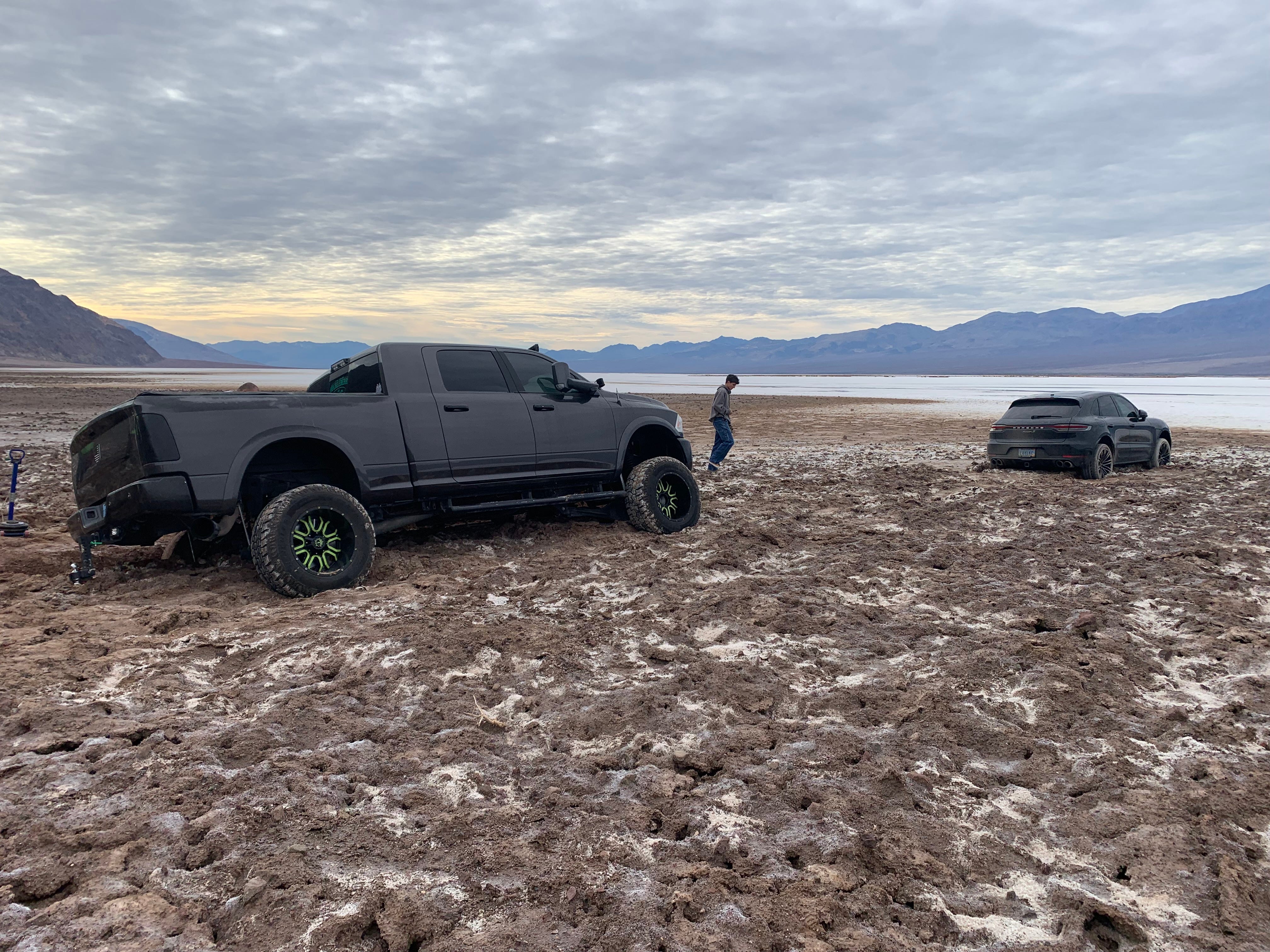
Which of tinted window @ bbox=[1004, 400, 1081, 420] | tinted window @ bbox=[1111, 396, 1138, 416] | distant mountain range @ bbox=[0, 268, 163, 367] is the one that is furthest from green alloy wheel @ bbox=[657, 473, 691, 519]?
distant mountain range @ bbox=[0, 268, 163, 367]

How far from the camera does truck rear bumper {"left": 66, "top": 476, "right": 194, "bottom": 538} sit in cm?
513

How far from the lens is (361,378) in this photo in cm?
684

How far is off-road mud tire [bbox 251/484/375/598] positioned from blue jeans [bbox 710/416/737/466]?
27.8 feet

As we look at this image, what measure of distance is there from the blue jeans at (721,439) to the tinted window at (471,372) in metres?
6.82

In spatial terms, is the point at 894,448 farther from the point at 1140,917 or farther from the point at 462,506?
the point at 1140,917

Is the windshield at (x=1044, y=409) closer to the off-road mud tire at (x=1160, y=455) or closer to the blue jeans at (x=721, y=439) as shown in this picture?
the off-road mud tire at (x=1160, y=455)

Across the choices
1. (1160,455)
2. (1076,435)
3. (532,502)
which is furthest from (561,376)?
(1160,455)

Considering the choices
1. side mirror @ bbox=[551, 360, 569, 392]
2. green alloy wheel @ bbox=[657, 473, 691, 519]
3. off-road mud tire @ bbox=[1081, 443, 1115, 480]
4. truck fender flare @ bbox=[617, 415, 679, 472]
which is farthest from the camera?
off-road mud tire @ bbox=[1081, 443, 1115, 480]

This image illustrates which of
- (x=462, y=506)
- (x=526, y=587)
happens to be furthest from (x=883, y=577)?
(x=462, y=506)

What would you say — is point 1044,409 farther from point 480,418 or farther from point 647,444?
point 480,418

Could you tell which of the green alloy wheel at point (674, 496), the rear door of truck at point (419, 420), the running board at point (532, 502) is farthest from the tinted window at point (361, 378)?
the green alloy wheel at point (674, 496)

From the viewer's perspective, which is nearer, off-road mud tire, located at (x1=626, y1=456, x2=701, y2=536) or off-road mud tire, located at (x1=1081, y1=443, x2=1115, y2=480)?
off-road mud tire, located at (x1=626, y1=456, x2=701, y2=536)

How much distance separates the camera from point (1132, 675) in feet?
14.1

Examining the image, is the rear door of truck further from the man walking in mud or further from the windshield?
Answer: the windshield
